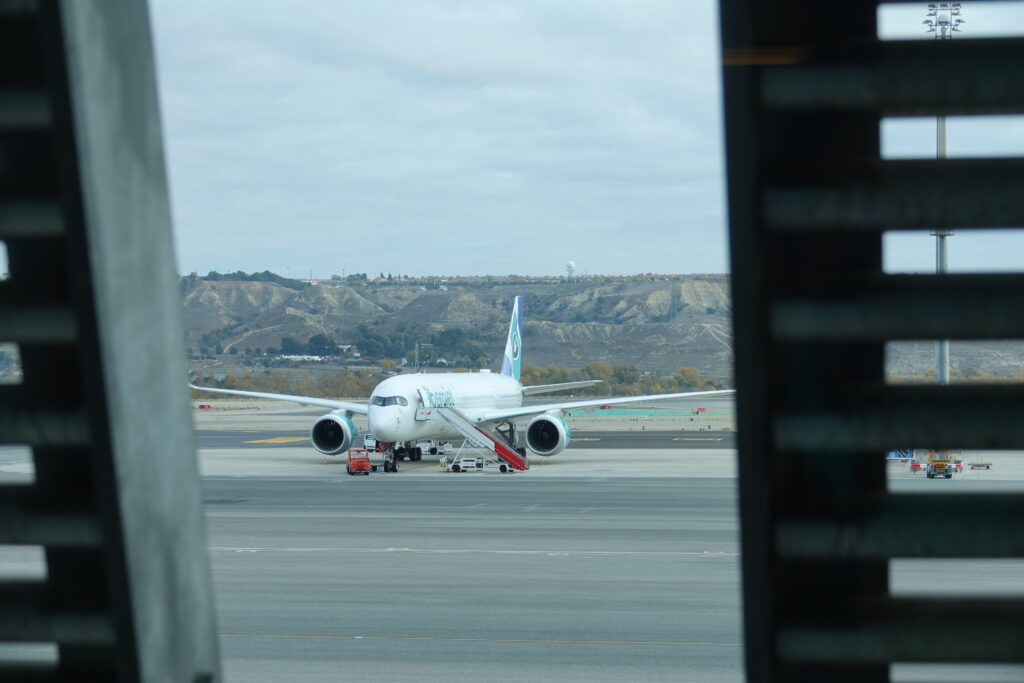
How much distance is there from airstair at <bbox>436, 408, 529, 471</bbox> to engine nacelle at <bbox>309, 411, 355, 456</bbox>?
147 inches

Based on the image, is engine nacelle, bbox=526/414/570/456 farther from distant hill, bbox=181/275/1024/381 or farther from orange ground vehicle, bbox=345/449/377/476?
distant hill, bbox=181/275/1024/381

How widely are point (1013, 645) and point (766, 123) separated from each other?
0.98 m

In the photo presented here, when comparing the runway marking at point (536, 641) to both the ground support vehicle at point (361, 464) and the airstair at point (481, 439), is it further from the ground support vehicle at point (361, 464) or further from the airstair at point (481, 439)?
the airstair at point (481, 439)

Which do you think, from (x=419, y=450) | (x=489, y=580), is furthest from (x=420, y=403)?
(x=489, y=580)

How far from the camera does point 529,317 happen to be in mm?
175500

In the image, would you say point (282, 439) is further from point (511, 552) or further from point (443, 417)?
point (511, 552)

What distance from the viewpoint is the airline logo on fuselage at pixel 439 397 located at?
37.6 meters

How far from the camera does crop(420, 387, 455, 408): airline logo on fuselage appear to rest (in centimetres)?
3762

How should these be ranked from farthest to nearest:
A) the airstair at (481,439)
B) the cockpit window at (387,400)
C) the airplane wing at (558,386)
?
the airplane wing at (558,386), the airstair at (481,439), the cockpit window at (387,400)

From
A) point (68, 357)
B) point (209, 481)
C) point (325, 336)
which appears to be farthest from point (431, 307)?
point (68, 357)

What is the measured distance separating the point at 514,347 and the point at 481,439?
553 inches

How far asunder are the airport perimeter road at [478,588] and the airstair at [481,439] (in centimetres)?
930

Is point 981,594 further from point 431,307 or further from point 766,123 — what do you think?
point 431,307

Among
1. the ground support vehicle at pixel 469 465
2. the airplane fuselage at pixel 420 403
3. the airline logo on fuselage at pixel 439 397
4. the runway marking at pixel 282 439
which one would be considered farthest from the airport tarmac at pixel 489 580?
the runway marking at pixel 282 439
